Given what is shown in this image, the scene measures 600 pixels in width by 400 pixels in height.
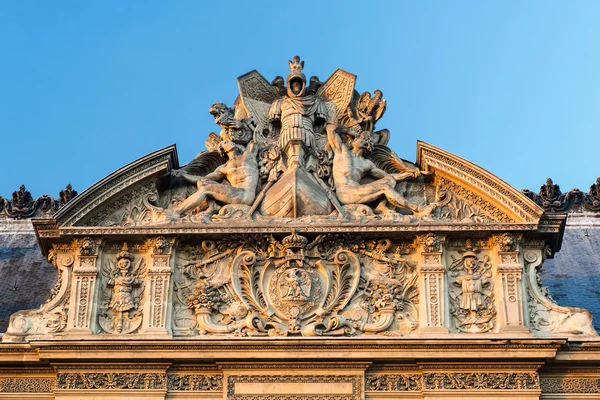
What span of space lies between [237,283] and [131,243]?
7.10ft

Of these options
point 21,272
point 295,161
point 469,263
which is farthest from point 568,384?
point 21,272

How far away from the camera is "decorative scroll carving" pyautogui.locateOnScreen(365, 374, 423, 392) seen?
2392 cm

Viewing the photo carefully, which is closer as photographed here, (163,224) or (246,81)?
(163,224)

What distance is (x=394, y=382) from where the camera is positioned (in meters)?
24.0

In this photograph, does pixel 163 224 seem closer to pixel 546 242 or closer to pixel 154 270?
pixel 154 270

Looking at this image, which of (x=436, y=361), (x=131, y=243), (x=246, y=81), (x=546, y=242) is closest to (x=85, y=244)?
(x=131, y=243)

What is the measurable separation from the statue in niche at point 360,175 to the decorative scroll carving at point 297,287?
86cm

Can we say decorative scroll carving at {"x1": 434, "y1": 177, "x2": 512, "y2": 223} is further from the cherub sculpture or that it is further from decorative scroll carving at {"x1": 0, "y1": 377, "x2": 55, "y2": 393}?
decorative scroll carving at {"x1": 0, "y1": 377, "x2": 55, "y2": 393}

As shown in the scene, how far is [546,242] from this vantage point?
2547 centimetres

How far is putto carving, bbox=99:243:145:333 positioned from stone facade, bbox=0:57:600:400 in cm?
3

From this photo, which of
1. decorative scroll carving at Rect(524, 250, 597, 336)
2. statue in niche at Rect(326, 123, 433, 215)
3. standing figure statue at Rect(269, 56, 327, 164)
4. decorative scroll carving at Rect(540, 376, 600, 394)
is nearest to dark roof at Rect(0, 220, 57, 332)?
standing figure statue at Rect(269, 56, 327, 164)

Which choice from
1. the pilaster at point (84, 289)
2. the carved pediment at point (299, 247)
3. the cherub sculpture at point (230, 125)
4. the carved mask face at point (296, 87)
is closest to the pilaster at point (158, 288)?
the carved pediment at point (299, 247)

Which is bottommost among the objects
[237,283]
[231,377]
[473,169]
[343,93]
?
[231,377]

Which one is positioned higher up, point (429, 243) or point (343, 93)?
point (343, 93)
